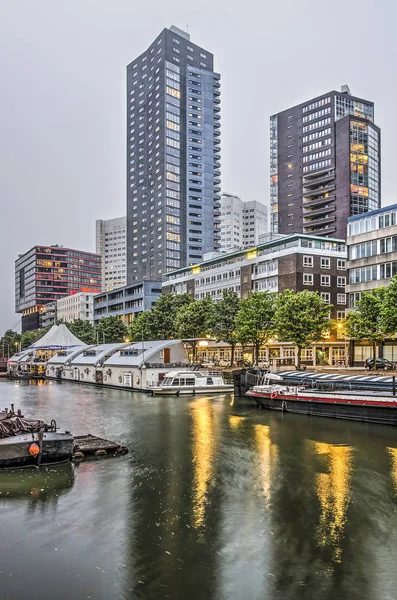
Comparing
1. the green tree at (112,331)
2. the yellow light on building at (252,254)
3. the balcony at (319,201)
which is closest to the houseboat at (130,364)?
the green tree at (112,331)

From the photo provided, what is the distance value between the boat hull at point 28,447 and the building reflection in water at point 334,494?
15743mm

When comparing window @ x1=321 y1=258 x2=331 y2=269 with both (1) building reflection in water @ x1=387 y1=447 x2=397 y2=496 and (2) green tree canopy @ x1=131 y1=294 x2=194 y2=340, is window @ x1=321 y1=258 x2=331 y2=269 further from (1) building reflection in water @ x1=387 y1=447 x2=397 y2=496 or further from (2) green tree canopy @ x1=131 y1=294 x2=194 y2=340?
(1) building reflection in water @ x1=387 y1=447 x2=397 y2=496

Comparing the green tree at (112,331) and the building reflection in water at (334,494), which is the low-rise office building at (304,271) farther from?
the building reflection in water at (334,494)

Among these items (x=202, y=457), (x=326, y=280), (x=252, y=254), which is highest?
(x=252, y=254)

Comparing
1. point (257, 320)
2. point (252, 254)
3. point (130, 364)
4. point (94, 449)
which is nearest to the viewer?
point (94, 449)

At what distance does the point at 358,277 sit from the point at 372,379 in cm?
4693

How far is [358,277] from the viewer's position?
9719 centimetres

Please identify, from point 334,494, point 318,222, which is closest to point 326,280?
point 318,222

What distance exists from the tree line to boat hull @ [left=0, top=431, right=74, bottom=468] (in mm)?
55449

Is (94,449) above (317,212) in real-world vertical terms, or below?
below

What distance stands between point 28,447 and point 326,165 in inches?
6716

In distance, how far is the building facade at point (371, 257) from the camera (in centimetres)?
9031

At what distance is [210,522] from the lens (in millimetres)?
21078

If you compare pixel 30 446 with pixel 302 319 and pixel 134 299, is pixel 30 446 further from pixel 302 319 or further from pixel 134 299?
pixel 134 299
